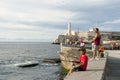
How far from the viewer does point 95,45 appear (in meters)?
21.2

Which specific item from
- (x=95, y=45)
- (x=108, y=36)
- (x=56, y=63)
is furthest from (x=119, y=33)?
(x=95, y=45)

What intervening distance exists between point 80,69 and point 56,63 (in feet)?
141

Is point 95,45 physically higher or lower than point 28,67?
higher

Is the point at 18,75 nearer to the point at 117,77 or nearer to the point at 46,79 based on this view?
the point at 46,79

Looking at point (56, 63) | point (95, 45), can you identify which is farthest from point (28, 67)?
point (95, 45)

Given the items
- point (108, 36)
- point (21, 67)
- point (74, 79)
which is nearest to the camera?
point (74, 79)

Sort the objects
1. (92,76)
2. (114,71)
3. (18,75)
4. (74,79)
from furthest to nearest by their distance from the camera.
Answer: (18,75) → (114,71) → (92,76) → (74,79)

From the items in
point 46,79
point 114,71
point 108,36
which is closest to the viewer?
point 114,71

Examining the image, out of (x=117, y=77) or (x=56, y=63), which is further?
(x=56, y=63)

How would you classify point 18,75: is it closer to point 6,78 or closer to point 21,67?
point 6,78

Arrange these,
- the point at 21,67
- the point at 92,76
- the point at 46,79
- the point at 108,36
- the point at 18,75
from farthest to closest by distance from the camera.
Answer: the point at 108,36 → the point at 21,67 → the point at 18,75 → the point at 46,79 → the point at 92,76

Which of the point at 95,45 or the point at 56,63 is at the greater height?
the point at 95,45

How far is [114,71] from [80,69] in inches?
191

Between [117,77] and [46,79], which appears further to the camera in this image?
[46,79]
